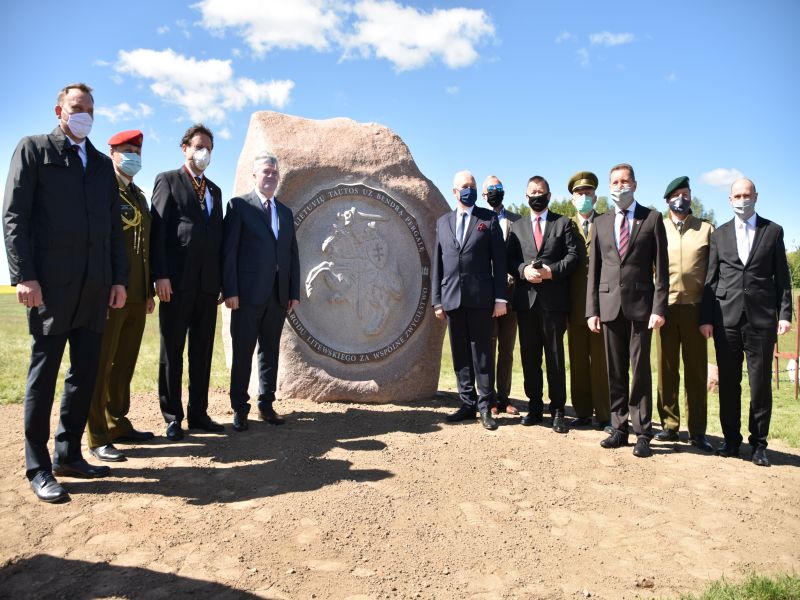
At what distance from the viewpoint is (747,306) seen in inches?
168

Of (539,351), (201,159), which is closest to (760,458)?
(539,351)

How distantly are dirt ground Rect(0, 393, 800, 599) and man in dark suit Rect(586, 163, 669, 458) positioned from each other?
11.9 inches

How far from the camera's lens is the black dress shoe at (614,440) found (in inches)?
175

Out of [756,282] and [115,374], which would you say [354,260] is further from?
[756,282]

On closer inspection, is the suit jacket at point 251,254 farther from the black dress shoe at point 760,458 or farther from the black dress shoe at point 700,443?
the black dress shoe at point 760,458

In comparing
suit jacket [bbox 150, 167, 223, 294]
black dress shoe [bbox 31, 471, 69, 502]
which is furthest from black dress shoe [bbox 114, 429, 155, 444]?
suit jacket [bbox 150, 167, 223, 294]

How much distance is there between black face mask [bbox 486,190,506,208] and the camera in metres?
5.48

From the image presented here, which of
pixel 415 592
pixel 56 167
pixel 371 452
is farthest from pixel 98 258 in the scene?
pixel 415 592

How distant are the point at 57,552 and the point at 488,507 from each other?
2100 mm

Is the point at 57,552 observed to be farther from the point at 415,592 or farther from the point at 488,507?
the point at 488,507

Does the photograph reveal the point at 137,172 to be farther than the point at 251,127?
No

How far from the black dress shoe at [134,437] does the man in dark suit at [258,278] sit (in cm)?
61

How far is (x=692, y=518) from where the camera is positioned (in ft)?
11.0

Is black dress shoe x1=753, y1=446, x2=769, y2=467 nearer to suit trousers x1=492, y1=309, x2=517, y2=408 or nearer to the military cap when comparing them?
suit trousers x1=492, y1=309, x2=517, y2=408
